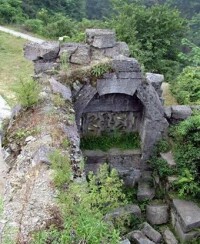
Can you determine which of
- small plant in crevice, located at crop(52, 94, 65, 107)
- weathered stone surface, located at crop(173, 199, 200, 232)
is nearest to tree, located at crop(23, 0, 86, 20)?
small plant in crevice, located at crop(52, 94, 65, 107)

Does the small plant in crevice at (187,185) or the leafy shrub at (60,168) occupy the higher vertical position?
the leafy shrub at (60,168)

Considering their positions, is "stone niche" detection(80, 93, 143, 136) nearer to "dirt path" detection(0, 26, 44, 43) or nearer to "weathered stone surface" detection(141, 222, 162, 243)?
"weathered stone surface" detection(141, 222, 162, 243)

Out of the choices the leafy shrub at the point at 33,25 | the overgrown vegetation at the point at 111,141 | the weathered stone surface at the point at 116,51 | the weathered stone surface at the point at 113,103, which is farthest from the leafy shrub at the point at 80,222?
the leafy shrub at the point at 33,25

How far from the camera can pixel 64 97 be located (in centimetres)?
694

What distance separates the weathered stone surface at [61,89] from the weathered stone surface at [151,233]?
2819 millimetres

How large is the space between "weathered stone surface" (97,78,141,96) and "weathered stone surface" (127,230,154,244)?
2.66 meters

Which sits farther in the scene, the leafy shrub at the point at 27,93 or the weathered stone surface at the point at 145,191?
the weathered stone surface at the point at 145,191

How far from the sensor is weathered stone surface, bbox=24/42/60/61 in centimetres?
829

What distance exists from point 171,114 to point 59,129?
359cm

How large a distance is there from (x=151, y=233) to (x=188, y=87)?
6129mm

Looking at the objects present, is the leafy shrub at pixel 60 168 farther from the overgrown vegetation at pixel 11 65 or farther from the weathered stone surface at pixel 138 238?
the overgrown vegetation at pixel 11 65

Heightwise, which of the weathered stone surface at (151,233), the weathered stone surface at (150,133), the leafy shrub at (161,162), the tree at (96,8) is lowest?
the tree at (96,8)

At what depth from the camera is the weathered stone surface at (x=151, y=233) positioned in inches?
294

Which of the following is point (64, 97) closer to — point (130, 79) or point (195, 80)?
point (130, 79)
